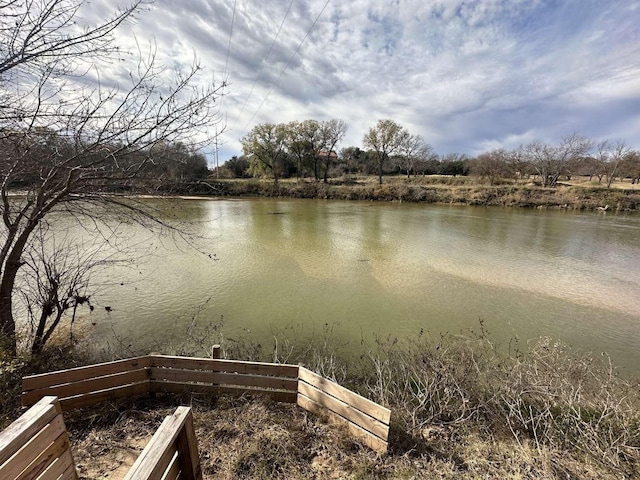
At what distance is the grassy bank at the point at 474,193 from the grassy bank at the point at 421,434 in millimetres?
24082

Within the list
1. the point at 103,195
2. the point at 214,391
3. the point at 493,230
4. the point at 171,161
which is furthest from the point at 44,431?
the point at 493,230

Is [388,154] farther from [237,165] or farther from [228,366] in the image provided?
[228,366]

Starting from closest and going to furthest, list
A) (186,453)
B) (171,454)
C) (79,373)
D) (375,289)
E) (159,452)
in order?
(159,452), (171,454), (186,453), (79,373), (375,289)

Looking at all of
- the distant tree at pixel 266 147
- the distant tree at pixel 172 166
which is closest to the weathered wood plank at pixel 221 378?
the distant tree at pixel 172 166

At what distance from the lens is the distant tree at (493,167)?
123 ft

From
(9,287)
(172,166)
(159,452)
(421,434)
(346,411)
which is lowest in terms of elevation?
(421,434)

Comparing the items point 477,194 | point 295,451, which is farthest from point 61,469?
point 477,194

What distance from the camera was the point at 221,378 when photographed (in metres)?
3.44

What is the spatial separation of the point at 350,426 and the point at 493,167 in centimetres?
4234

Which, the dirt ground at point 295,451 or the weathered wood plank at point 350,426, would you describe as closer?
the dirt ground at point 295,451

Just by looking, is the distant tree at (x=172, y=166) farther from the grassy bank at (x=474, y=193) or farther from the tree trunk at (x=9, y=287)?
the grassy bank at (x=474, y=193)

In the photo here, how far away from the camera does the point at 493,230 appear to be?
16875 millimetres

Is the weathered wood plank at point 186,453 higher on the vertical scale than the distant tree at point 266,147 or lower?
lower

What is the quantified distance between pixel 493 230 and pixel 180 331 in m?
17.0
